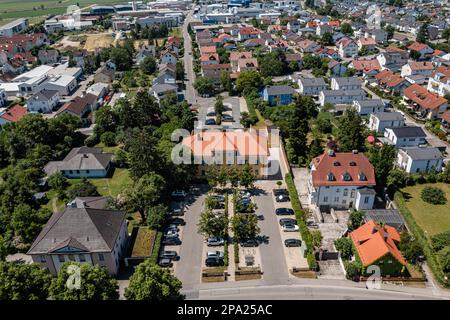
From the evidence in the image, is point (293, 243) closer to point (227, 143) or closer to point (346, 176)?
point (346, 176)

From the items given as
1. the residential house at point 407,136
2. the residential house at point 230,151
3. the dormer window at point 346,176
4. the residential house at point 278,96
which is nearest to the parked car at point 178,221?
the residential house at point 230,151

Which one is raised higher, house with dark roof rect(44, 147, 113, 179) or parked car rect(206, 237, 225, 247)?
house with dark roof rect(44, 147, 113, 179)

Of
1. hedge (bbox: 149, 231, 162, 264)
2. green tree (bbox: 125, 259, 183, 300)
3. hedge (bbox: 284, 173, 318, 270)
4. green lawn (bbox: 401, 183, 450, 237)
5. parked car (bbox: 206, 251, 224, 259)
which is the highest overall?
green tree (bbox: 125, 259, 183, 300)

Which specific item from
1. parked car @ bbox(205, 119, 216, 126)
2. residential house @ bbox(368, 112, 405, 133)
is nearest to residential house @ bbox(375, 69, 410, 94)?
residential house @ bbox(368, 112, 405, 133)

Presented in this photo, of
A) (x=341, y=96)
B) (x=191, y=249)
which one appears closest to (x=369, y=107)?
(x=341, y=96)

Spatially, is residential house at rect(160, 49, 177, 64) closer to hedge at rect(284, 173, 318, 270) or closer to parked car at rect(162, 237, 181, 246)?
hedge at rect(284, 173, 318, 270)

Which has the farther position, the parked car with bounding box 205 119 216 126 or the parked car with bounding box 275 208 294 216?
the parked car with bounding box 205 119 216 126

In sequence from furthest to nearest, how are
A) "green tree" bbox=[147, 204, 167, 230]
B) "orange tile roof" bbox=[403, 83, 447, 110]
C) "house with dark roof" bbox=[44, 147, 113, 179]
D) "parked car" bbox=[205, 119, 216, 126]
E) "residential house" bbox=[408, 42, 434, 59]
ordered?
"residential house" bbox=[408, 42, 434, 59], "parked car" bbox=[205, 119, 216, 126], "orange tile roof" bbox=[403, 83, 447, 110], "house with dark roof" bbox=[44, 147, 113, 179], "green tree" bbox=[147, 204, 167, 230]
